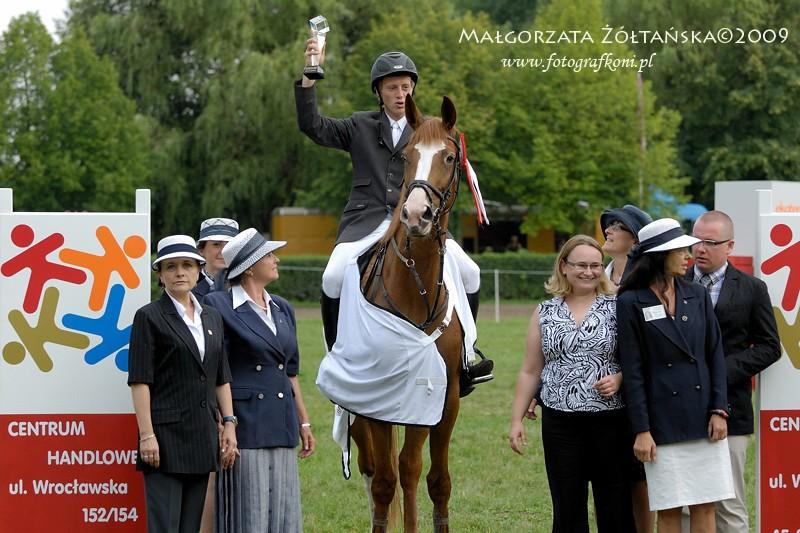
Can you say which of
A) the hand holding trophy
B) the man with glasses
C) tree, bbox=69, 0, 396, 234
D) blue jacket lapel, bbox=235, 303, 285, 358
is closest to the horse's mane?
the hand holding trophy

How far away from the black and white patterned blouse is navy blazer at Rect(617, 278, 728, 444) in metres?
0.16

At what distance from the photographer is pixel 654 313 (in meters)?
5.38

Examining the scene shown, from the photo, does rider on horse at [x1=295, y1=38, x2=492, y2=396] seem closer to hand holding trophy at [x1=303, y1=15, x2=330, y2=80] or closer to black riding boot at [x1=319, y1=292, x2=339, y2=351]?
black riding boot at [x1=319, y1=292, x2=339, y2=351]

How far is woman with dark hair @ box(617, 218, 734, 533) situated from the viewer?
17.5ft

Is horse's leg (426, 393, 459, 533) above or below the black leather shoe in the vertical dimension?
below

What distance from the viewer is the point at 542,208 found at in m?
35.7

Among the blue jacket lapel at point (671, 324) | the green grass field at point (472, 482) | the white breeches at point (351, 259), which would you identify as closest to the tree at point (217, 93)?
the green grass field at point (472, 482)

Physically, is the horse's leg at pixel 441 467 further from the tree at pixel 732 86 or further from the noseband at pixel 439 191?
the tree at pixel 732 86

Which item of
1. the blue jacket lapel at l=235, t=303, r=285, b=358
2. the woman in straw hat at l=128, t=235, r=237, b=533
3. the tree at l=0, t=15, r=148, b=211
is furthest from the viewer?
the tree at l=0, t=15, r=148, b=211

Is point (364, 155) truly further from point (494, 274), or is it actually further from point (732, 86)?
point (732, 86)

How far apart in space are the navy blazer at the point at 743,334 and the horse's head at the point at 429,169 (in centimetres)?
160

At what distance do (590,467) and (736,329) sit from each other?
112 cm

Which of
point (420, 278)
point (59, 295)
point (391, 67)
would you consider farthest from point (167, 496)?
point (391, 67)

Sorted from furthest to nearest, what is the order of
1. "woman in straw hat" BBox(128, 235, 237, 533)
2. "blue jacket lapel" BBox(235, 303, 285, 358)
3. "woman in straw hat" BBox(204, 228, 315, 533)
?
1. "blue jacket lapel" BBox(235, 303, 285, 358)
2. "woman in straw hat" BBox(204, 228, 315, 533)
3. "woman in straw hat" BBox(128, 235, 237, 533)
